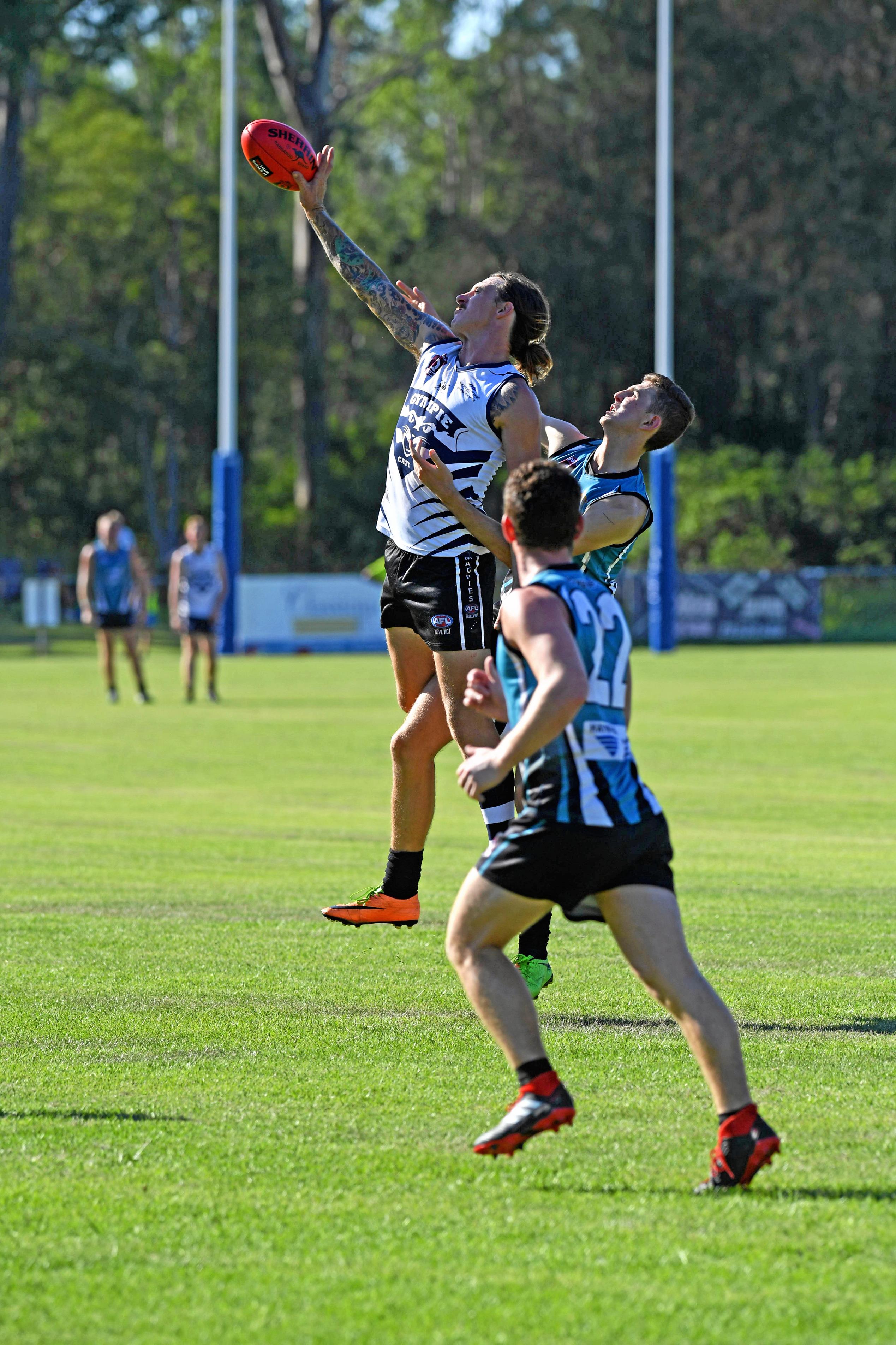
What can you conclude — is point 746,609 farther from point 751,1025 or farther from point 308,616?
point 751,1025

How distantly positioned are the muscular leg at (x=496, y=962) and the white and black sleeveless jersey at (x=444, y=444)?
248cm

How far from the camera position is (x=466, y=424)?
698cm

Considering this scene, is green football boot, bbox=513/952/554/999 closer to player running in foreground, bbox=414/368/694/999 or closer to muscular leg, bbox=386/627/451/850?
player running in foreground, bbox=414/368/694/999

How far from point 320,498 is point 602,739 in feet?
161

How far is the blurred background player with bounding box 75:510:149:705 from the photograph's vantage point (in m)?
23.7

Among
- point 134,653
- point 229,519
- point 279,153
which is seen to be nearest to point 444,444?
point 279,153

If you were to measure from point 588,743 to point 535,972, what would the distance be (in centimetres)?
224

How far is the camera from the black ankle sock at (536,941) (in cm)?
682

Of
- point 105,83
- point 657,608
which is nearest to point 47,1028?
→ point 657,608

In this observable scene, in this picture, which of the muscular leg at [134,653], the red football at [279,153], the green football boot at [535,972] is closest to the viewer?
the green football boot at [535,972]

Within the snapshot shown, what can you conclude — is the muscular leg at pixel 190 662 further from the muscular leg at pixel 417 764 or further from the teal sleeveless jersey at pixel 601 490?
the teal sleeveless jersey at pixel 601 490

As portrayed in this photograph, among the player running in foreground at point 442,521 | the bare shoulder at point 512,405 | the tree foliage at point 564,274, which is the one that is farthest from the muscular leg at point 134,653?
the tree foliage at point 564,274

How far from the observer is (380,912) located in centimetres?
744

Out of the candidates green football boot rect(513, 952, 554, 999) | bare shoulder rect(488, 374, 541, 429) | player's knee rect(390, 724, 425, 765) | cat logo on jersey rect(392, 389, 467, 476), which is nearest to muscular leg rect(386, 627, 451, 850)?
player's knee rect(390, 724, 425, 765)
